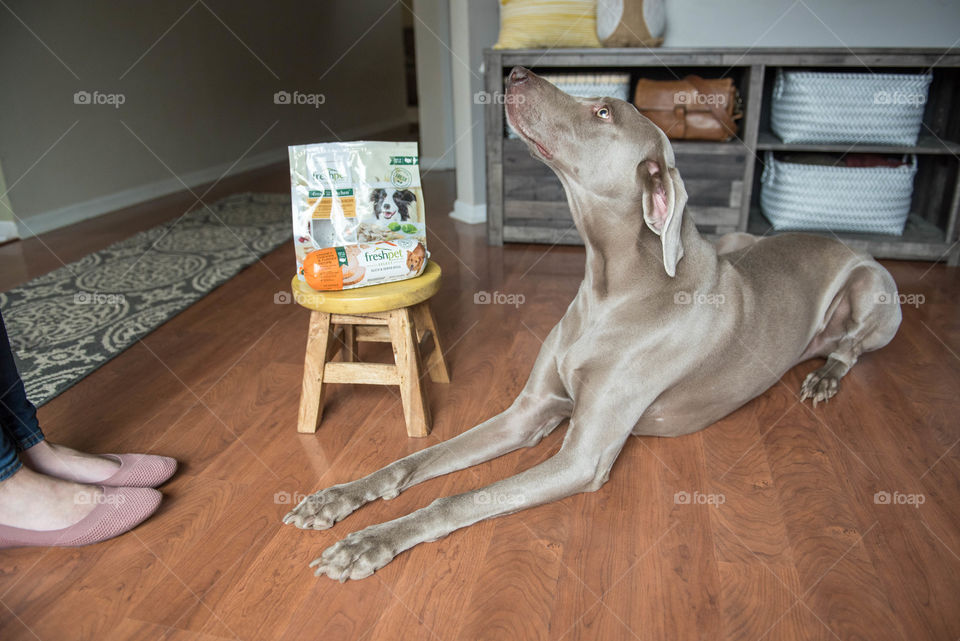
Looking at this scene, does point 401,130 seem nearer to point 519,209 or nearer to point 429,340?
point 519,209

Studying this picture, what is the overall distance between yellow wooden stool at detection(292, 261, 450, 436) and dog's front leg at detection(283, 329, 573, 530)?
182 mm

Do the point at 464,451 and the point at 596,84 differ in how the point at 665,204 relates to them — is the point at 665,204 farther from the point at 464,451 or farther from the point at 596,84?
the point at 596,84

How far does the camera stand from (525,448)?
1.67 metres

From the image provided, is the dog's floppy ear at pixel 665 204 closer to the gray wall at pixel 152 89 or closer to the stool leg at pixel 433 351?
the stool leg at pixel 433 351

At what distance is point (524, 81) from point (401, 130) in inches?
249

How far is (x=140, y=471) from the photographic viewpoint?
1.51 meters

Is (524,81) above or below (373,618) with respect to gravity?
above

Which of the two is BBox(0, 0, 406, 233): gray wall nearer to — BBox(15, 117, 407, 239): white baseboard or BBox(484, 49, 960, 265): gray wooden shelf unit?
BBox(15, 117, 407, 239): white baseboard

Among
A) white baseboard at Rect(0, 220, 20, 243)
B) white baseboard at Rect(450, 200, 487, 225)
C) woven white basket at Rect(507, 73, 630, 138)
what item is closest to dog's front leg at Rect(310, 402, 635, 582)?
woven white basket at Rect(507, 73, 630, 138)

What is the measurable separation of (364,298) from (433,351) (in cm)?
47

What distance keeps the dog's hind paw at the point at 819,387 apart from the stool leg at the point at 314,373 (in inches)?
51.2

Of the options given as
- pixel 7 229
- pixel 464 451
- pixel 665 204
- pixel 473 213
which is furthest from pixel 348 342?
pixel 7 229

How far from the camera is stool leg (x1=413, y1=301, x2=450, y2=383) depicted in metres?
1.93

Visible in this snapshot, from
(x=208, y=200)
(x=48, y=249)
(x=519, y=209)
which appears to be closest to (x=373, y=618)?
(x=519, y=209)
